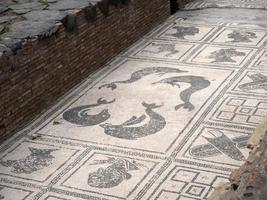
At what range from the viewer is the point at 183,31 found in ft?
18.4

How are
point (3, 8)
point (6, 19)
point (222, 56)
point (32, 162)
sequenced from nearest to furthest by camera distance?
point (32, 162)
point (6, 19)
point (3, 8)
point (222, 56)

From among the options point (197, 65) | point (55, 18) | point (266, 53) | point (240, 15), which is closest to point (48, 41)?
point (55, 18)

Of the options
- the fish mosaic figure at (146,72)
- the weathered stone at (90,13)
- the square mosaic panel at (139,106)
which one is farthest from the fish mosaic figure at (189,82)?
the weathered stone at (90,13)

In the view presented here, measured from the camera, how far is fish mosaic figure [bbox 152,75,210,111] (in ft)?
12.8

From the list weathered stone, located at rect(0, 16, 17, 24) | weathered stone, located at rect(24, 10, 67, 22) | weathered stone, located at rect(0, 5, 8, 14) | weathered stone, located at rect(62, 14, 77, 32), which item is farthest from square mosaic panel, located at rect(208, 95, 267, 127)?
weathered stone, located at rect(0, 5, 8, 14)

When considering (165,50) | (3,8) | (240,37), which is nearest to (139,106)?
(165,50)

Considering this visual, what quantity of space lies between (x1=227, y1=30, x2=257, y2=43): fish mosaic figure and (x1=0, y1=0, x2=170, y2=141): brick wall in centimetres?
92

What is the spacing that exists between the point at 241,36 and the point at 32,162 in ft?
9.16

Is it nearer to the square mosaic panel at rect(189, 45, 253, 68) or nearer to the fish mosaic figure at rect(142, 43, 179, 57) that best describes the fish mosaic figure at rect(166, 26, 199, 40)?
the fish mosaic figure at rect(142, 43, 179, 57)

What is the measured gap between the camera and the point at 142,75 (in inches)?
177

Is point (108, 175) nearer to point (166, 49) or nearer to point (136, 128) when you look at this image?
point (136, 128)

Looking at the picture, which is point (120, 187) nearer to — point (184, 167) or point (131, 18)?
point (184, 167)

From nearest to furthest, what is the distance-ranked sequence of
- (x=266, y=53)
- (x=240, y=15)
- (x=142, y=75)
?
(x=142, y=75)
(x=266, y=53)
(x=240, y=15)

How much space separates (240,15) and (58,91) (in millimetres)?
2676
